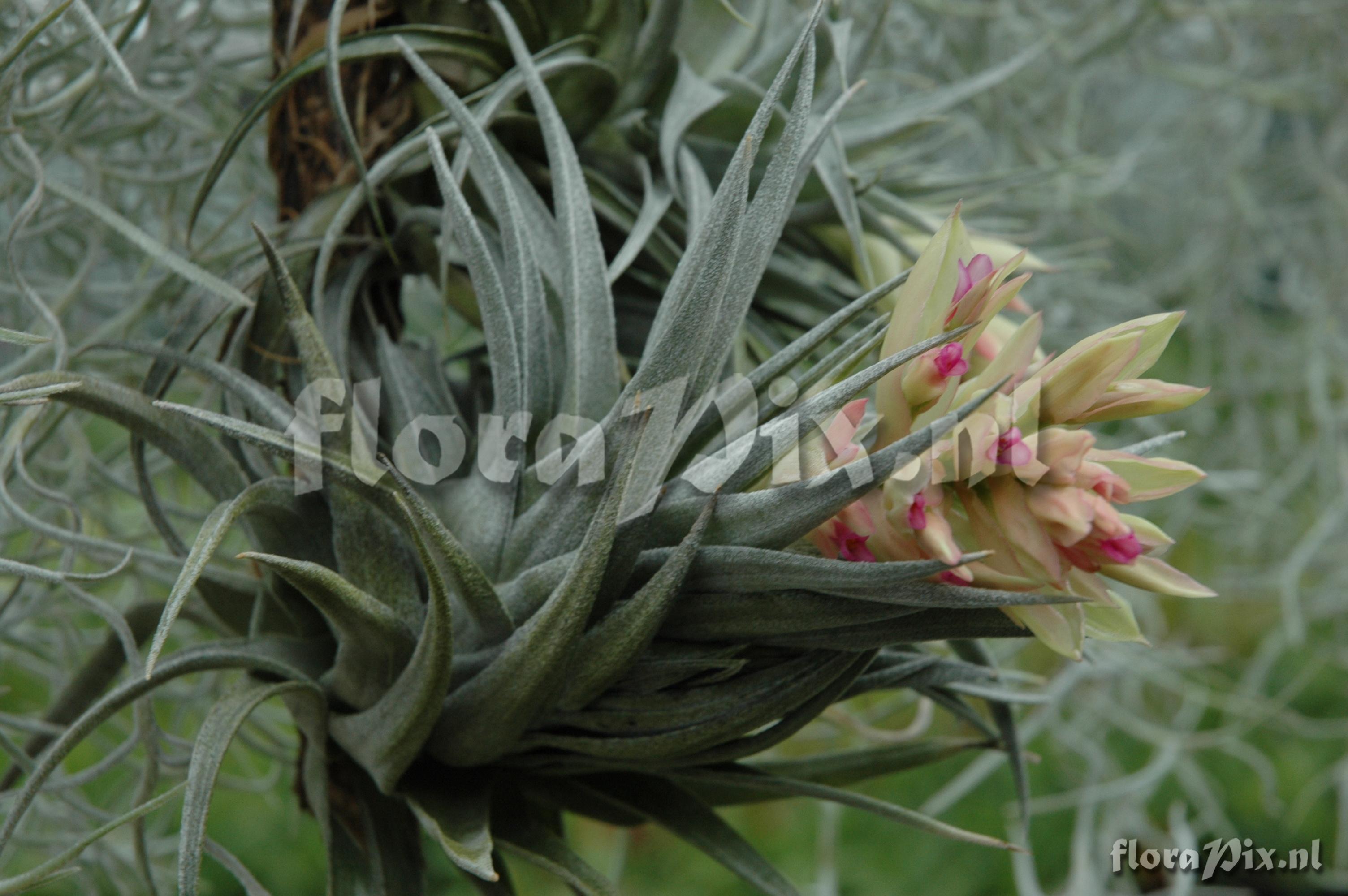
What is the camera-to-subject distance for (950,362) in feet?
1.00

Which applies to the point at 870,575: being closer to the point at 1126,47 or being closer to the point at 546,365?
the point at 546,365

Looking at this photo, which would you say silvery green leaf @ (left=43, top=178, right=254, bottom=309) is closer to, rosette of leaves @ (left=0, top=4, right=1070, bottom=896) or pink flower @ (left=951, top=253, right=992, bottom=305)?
rosette of leaves @ (left=0, top=4, right=1070, bottom=896)

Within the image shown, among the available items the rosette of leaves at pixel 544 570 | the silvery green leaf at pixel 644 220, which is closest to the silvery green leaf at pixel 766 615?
the rosette of leaves at pixel 544 570

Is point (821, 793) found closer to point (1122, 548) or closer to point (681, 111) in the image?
point (1122, 548)

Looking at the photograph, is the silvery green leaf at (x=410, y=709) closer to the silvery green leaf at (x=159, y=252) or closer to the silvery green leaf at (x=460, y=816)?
the silvery green leaf at (x=460, y=816)

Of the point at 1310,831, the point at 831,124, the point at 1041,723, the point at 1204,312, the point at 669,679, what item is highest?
the point at 831,124

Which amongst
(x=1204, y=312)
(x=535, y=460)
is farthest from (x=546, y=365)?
(x=1204, y=312)

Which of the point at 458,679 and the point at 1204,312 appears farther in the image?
the point at 1204,312

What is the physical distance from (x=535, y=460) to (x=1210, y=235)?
1165mm

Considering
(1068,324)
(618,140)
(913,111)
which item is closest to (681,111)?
(618,140)

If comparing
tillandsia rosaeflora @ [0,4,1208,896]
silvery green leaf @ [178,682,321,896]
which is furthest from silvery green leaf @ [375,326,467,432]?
silvery green leaf @ [178,682,321,896]

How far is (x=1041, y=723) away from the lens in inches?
34.2

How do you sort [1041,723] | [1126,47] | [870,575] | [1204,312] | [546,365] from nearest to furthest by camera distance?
1. [870,575]
2. [546,365]
3. [1041,723]
4. [1126,47]
5. [1204,312]

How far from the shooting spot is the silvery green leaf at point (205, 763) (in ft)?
1.02
